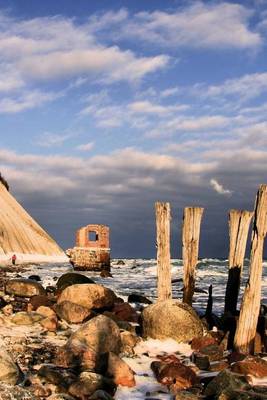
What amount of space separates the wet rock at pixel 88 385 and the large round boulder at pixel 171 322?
3.35m

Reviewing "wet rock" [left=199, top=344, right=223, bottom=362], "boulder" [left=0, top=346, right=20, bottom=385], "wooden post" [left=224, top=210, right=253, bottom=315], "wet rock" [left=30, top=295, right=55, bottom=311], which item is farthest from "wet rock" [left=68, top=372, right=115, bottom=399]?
"wet rock" [left=30, top=295, right=55, bottom=311]

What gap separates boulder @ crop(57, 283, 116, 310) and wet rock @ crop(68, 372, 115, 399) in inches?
213

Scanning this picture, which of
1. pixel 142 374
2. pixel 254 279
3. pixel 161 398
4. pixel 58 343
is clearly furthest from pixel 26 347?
pixel 254 279

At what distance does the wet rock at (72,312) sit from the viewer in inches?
429

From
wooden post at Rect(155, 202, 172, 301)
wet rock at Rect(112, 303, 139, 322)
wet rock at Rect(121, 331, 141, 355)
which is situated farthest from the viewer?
wooden post at Rect(155, 202, 172, 301)

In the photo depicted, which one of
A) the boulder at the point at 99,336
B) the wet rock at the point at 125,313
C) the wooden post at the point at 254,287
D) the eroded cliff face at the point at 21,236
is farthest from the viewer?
the eroded cliff face at the point at 21,236

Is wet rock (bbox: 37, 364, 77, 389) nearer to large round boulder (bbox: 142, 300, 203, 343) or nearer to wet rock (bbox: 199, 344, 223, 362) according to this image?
wet rock (bbox: 199, 344, 223, 362)

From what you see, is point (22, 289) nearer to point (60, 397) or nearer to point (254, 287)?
point (254, 287)

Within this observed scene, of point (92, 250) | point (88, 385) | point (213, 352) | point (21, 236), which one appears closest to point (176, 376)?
point (88, 385)

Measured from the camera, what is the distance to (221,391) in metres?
6.50

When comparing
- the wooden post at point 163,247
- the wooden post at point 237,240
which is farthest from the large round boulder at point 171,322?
the wooden post at point 163,247

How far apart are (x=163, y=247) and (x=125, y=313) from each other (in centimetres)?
189

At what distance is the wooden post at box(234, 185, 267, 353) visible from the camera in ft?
28.4

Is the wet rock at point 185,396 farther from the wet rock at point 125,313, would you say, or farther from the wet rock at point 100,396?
the wet rock at point 125,313
